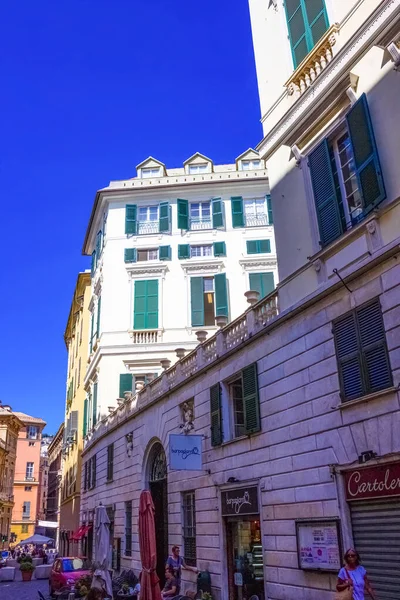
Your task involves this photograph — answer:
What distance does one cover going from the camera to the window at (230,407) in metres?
13.3

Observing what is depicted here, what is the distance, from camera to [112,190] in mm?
29703

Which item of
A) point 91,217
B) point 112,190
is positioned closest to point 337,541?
point 112,190

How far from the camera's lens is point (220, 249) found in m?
28.5

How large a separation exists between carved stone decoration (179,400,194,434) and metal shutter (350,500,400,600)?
7.62 m

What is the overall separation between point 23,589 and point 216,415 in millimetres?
16395

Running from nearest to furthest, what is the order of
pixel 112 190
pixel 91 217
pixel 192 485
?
pixel 192 485
pixel 112 190
pixel 91 217

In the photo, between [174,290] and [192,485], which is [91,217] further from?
[192,485]

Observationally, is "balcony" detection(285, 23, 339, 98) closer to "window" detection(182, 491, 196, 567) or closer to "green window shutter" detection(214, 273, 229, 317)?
"window" detection(182, 491, 196, 567)

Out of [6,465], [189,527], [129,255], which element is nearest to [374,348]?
[189,527]

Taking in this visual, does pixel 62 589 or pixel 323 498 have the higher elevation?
pixel 323 498

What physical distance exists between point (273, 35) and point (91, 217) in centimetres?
2044

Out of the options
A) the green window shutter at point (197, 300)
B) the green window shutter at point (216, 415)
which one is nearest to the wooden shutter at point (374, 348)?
the green window shutter at point (216, 415)

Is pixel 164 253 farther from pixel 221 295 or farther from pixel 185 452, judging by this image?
pixel 185 452

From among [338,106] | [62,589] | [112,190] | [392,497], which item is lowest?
[62,589]
